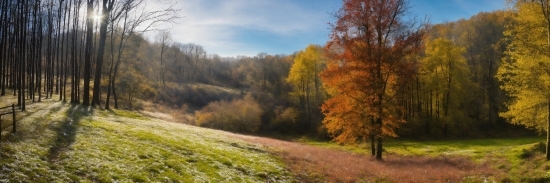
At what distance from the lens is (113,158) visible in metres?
15.3

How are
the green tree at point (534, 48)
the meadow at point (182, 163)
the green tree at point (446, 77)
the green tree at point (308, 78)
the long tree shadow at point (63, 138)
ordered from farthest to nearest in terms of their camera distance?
the green tree at point (308, 78) < the green tree at point (446, 77) < the green tree at point (534, 48) < the long tree shadow at point (63, 138) < the meadow at point (182, 163)

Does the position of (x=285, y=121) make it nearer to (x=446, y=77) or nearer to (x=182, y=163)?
(x=446, y=77)

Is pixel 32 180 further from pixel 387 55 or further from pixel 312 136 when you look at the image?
pixel 312 136

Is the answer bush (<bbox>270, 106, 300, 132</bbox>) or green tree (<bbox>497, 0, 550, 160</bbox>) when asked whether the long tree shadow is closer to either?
green tree (<bbox>497, 0, 550, 160</bbox>)

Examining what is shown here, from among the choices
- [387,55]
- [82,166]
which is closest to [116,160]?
[82,166]

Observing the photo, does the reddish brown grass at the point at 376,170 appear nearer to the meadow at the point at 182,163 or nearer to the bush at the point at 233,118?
the meadow at the point at 182,163

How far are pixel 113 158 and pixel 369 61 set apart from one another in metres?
17.7

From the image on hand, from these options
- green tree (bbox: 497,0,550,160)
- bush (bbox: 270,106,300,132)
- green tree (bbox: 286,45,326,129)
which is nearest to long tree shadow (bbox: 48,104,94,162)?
green tree (bbox: 497,0,550,160)

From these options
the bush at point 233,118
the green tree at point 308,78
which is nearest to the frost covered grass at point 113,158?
the bush at point 233,118

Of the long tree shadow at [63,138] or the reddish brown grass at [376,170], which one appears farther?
the reddish brown grass at [376,170]

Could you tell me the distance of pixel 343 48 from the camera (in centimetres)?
2431

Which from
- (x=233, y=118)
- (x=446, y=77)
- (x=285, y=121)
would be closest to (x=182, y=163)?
(x=233, y=118)

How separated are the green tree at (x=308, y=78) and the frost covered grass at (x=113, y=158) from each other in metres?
41.1

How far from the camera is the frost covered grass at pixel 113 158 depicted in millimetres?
12328
